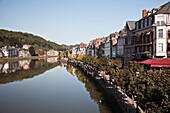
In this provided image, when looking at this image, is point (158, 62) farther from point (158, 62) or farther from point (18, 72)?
point (18, 72)

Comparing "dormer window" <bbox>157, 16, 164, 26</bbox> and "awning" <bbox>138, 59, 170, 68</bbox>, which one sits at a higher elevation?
"dormer window" <bbox>157, 16, 164, 26</bbox>

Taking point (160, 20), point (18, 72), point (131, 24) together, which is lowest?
point (18, 72)

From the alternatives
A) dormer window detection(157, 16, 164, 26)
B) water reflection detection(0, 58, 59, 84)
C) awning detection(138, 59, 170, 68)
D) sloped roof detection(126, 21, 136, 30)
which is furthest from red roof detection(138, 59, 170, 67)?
water reflection detection(0, 58, 59, 84)

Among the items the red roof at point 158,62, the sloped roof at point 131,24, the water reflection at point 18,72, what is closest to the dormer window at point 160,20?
the red roof at point 158,62

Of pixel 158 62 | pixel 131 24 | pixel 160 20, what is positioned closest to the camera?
pixel 158 62

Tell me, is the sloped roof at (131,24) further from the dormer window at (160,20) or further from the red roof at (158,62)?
the red roof at (158,62)

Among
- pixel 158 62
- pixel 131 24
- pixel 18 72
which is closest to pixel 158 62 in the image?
pixel 158 62

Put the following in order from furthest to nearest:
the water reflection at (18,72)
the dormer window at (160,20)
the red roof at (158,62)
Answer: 1. the water reflection at (18,72)
2. the dormer window at (160,20)
3. the red roof at (158,62)

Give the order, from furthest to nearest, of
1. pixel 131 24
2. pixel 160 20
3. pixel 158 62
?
pixel 131 24
pixel 160 20
pixel 158 62

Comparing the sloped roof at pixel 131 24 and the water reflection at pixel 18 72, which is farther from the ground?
the sloped roof at pixel 131 24

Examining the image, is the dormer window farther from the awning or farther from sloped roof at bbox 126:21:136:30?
sloped roof at bbox 126:21:136:30

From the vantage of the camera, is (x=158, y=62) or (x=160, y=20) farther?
(x=160, y=20)

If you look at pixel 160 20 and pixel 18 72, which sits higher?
pixel 160 20

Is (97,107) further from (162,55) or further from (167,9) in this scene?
(167,9)
